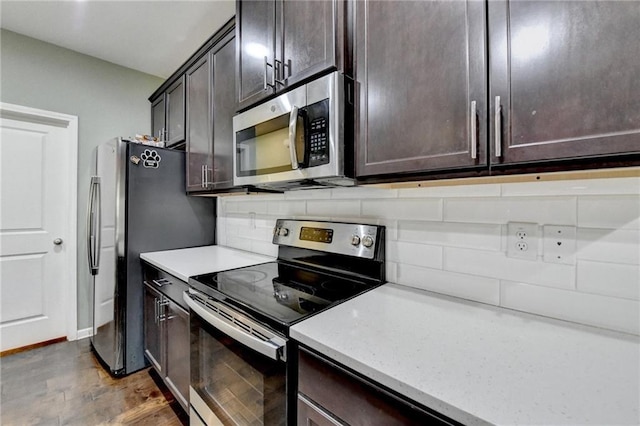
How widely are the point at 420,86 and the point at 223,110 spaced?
1.39 m

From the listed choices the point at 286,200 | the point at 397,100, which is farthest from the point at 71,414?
the point at 397,100

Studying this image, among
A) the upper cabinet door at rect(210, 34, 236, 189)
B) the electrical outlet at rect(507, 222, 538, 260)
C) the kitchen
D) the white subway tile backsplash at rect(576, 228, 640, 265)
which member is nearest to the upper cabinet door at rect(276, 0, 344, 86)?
the kitchen

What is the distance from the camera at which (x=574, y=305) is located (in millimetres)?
874

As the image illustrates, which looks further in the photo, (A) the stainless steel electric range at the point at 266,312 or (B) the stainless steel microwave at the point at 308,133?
(B) the stainless steel microwave at the point at 308,133

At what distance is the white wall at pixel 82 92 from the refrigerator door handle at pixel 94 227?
0.34 meters

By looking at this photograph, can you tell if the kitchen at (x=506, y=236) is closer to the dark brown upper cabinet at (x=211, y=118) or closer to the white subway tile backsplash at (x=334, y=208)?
the white subway tile backsplash at (x=334, y=208)

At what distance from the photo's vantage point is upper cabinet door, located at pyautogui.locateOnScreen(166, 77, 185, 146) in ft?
7.81

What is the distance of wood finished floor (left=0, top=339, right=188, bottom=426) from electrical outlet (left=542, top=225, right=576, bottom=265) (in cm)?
203

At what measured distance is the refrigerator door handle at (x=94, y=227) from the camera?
2143 mm

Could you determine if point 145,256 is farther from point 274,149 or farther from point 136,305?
point 274,149

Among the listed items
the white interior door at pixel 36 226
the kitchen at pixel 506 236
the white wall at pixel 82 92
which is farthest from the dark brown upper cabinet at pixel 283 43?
the white interior door at pixel 36 226

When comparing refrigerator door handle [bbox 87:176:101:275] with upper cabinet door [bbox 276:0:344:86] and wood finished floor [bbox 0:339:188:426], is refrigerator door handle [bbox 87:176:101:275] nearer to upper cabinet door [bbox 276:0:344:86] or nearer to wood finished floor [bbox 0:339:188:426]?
wood finished floor [bbox 0:339:188:426]

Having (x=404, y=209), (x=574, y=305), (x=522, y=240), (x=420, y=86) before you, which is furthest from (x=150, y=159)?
(x=574, y=305)

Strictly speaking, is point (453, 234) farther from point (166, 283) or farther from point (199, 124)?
point (199, 124)
